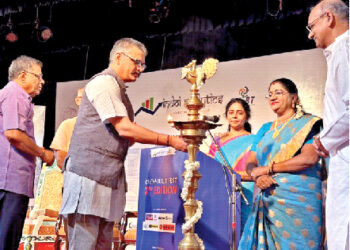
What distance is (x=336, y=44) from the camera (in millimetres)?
2477

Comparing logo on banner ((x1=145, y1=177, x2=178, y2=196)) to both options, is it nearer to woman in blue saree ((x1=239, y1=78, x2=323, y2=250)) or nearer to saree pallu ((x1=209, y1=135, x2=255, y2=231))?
woman in blue saree ((x1=239, y1=78, x2=323, y2=250))

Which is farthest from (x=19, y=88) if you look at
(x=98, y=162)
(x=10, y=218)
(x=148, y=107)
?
(x=148, y=107)

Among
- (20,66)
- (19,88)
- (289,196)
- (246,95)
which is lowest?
(289,196)

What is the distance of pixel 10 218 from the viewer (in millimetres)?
3379

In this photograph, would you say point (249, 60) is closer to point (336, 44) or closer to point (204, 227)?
point (204, 227)

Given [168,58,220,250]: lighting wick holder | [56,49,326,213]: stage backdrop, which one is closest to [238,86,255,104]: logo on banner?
[56,49,326,213]: stage backdrop

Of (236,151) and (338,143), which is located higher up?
(236,151)

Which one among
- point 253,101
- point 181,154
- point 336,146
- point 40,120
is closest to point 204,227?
point 181,154

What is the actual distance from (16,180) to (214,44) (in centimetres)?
329

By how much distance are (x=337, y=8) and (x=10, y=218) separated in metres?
2.36

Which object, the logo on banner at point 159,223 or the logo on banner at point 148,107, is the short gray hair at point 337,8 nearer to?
the logo on banner at point 159,223

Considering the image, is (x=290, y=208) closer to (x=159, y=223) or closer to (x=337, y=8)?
(x=159, y=223)

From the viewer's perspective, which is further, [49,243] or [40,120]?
[40,120]

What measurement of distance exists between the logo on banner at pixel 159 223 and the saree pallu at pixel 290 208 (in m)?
0.56
